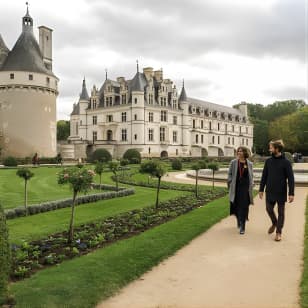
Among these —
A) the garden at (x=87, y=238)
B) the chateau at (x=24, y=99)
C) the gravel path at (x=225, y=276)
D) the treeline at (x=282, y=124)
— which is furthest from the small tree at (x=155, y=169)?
the treeline at (x=282, y=124)

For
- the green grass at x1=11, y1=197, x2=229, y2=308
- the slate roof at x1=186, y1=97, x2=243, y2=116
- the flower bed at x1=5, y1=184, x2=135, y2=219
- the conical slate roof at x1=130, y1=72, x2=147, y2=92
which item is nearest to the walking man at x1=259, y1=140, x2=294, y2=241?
the green grass at x1=11, y1=197, x2=229, y2=308

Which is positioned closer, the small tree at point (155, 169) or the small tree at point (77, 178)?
the small tree at point (77, 178)

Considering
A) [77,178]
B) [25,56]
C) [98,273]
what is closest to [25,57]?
[25,56]

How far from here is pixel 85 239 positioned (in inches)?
287

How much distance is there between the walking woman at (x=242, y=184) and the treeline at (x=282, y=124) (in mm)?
62953

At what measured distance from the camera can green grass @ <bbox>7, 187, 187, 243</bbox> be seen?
26.5 feet

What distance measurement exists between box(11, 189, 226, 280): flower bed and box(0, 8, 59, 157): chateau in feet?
104

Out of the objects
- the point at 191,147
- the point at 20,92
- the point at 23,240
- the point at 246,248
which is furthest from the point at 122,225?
the point at 191,147

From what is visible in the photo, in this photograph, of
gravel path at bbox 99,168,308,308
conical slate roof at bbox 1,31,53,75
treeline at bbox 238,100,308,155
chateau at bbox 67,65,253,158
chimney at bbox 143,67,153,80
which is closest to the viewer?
gravel path at bbox 99,168,308,308

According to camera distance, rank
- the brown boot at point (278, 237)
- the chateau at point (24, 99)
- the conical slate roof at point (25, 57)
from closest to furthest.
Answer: the brown boot at point (278, 237), the chateau at point (24, 99), the conical slate roof at point (25, 57)

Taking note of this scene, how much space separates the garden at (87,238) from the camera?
4539mm

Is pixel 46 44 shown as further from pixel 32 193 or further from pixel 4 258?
pixel 4 258

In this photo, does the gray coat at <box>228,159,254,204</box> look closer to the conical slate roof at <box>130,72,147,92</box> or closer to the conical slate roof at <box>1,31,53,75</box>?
the conical slate roof at <box>1,31,53,75</box>

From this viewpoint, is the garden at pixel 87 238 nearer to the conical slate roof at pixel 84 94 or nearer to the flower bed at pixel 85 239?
the flower bed at pixel 85 239
